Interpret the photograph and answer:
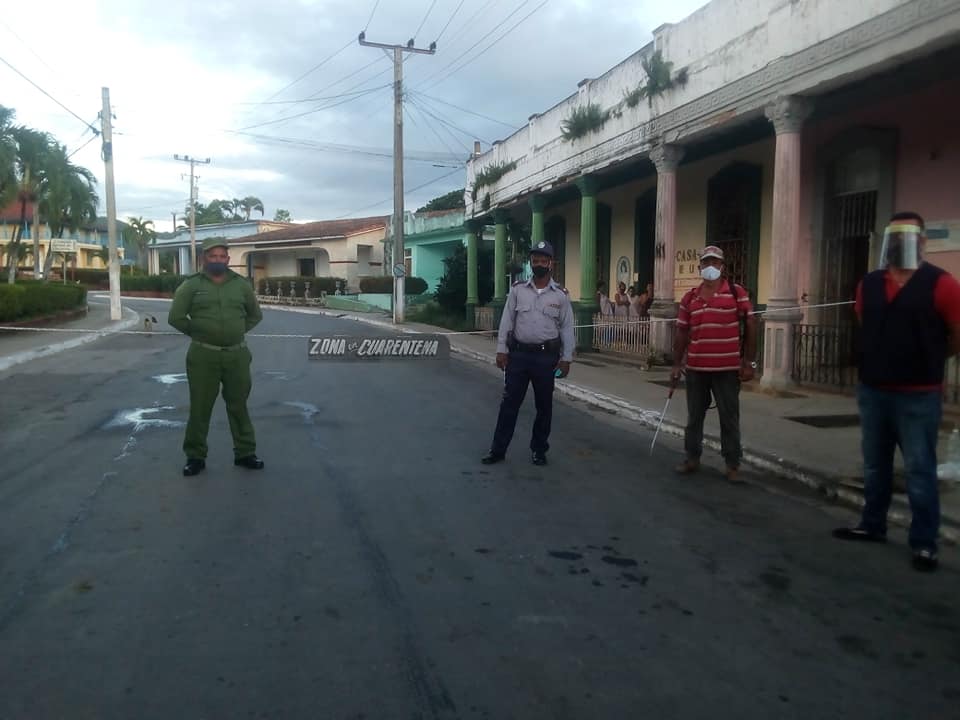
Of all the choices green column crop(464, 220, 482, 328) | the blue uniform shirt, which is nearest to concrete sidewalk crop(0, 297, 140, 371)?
green column crop(464, 220, 482, 328)

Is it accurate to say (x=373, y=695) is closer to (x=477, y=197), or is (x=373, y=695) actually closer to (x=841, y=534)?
(x=841, y=534)

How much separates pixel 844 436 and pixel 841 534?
3.27 m

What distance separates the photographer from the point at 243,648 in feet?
12.0

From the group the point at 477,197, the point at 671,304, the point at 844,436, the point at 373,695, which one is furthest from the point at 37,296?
the point at 373,695

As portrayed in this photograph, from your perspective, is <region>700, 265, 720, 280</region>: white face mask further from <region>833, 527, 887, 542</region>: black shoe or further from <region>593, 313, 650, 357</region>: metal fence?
<region>593, 313, 650, 357</region>: metal fence

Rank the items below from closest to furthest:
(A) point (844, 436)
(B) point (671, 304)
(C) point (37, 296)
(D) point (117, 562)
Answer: (D) point (117, 562)
(A) point (844, 436)
(B) point (671, 304)
(C) point (37, 296)

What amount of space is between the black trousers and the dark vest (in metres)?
1.80

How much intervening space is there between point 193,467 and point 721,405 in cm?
420

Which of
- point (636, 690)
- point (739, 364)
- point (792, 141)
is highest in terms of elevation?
point (792, 141)

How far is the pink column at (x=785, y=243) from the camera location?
11.4m

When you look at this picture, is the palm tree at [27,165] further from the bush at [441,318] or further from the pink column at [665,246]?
the pink column at [665,246]

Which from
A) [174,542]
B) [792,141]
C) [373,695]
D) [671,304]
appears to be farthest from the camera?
[671,304]

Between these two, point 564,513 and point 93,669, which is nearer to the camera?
point 93,669

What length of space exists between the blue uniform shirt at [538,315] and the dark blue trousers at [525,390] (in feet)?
0.44
